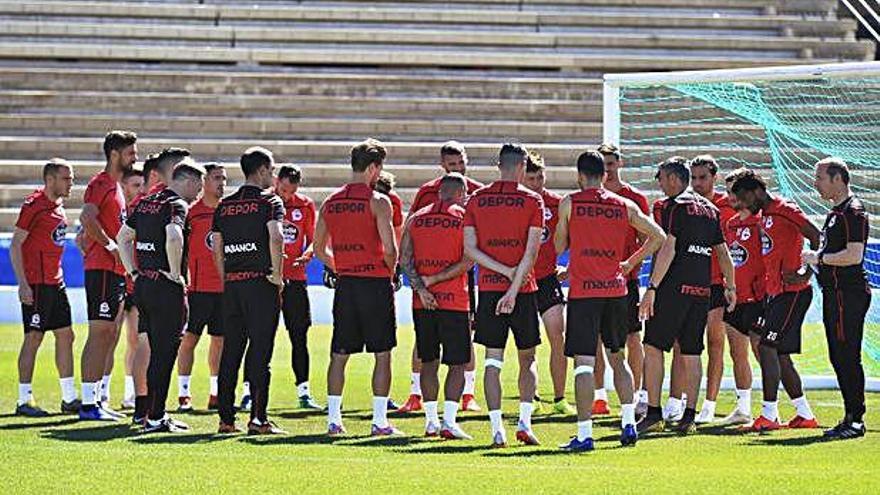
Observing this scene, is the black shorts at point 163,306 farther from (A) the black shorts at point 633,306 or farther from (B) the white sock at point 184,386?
(A) the black shorts at point 633,306

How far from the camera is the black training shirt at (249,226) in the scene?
37.7 ft

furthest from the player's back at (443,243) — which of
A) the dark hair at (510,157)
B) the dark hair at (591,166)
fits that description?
the dark hair at (591,166)

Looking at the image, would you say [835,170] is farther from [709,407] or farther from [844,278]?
[709,407]

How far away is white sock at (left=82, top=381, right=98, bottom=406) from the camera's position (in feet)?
41.5

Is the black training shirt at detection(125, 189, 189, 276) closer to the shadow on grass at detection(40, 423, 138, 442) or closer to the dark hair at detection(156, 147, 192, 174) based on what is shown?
the dark hair at detection(156, 147, 192, 174)

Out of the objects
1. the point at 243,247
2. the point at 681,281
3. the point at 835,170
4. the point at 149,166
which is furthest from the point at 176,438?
the point at 835,170

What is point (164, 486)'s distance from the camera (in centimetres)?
910

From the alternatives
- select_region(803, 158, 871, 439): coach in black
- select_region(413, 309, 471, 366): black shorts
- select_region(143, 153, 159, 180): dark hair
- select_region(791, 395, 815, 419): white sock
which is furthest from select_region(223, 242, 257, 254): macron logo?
select_region(791, 395, 815, 419): white sock

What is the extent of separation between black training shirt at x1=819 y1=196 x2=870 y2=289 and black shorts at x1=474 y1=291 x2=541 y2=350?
227cm

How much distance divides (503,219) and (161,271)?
2.56 meters

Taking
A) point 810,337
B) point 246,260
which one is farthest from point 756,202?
point 810,337

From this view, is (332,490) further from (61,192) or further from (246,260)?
(61,192)

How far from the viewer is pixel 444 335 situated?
11672 millimetres

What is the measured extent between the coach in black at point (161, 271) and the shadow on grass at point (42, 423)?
0.87 m
